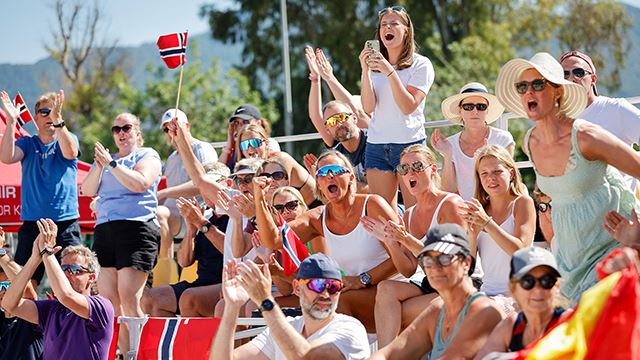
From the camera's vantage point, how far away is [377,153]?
25.0 feet

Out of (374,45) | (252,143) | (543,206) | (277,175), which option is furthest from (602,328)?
(252,143)

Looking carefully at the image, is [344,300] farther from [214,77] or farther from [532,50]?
[532,50]

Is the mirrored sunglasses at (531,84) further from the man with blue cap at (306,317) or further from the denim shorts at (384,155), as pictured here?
the denim shorts at (384,155)

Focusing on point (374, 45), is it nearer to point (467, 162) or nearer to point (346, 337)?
point (467, 162)

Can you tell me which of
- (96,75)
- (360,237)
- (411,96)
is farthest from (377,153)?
(96,75)

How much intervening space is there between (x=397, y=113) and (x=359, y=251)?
1.27m

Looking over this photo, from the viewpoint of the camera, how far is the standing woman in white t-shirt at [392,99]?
7508 mm

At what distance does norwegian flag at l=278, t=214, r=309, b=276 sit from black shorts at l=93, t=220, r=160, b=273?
175 centimetres

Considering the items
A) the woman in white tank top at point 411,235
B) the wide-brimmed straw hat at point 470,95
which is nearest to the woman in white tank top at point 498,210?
the woman in white tank top at point 411,235

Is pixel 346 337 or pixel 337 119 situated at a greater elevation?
pixel 337 119

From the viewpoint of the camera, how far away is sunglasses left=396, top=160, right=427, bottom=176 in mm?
6711

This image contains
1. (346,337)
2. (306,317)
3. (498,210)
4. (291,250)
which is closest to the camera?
(346,337)

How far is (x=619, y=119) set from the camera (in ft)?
20.2

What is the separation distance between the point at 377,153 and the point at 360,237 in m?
1.00
